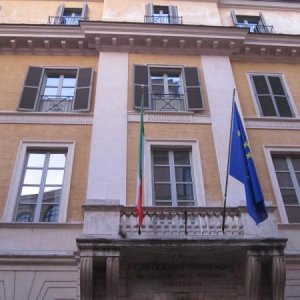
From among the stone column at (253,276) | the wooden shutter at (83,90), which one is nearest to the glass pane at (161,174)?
the wooden shutter at (83,90)

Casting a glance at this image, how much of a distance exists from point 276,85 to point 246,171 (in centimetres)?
555

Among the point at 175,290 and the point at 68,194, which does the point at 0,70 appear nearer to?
the point at 68,194

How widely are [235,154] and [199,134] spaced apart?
251 cm

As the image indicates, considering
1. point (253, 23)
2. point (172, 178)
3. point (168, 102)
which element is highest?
point (253, 23)

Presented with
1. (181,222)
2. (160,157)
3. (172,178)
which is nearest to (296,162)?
(172,178)

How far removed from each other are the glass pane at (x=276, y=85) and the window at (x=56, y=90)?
5.44 m

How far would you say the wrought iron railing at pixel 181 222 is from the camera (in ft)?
29.9

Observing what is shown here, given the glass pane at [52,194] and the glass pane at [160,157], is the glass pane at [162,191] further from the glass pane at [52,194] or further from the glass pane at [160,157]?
the glass pane at [52,194]

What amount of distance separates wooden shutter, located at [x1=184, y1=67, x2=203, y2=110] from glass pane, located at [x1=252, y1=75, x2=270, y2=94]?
1847 mm

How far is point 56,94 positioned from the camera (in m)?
13.0

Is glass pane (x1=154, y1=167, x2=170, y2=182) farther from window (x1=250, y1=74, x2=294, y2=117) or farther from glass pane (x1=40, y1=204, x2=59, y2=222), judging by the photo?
window (x1=250, y1=74, x2=294, y2=117)

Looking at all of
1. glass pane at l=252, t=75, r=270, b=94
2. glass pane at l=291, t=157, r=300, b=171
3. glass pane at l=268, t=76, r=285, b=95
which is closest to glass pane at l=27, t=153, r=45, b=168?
glass pane at l=291, t=157, r=300, b=171

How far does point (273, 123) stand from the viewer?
12.4m

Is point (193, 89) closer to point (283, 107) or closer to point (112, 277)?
point (283, 107)
